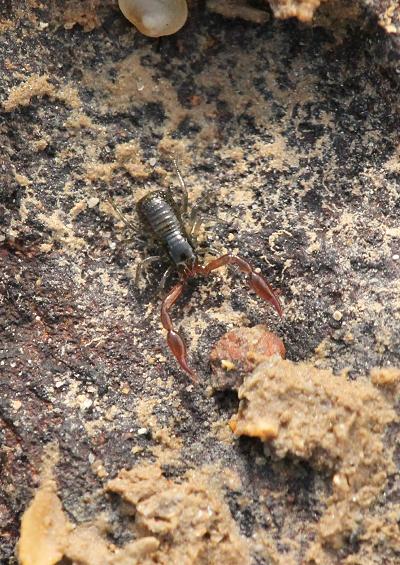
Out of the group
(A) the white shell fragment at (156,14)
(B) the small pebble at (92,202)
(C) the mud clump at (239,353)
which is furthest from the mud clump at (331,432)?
(A) the white shell fragment at (156,14)

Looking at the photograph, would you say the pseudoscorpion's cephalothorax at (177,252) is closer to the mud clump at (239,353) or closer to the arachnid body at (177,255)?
the arachnid body at (177,255)

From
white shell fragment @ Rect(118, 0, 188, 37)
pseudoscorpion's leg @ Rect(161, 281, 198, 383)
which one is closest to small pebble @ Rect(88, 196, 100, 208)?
pseudoscorpion's leg @ Rect(161, 281, 198, 383)

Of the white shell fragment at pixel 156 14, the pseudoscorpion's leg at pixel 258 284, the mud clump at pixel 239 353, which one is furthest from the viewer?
the white shell fragment at pixel 156 14

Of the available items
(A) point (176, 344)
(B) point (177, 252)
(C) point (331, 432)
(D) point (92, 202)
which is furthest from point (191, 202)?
(C) point (331, 432)

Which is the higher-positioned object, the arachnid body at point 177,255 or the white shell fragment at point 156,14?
the white shell fragment at point 156,14

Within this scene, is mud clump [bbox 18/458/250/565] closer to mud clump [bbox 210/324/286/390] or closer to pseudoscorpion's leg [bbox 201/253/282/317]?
mud clump [bbox 210/324/286/390]

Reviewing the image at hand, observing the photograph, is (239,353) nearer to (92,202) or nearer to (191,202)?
(191,202)
